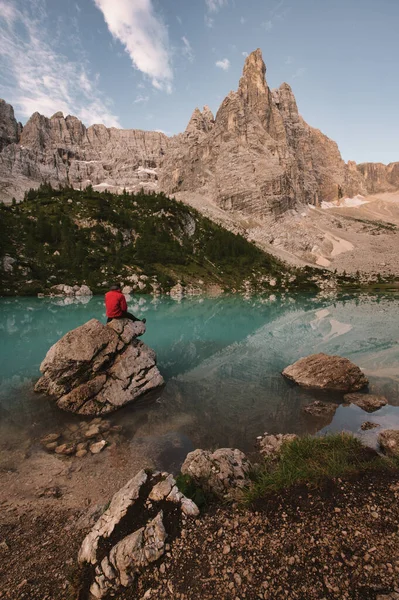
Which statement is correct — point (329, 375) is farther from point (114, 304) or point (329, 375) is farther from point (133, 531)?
point (133, 531)

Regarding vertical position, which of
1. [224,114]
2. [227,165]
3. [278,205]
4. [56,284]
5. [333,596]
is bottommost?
[56,284]

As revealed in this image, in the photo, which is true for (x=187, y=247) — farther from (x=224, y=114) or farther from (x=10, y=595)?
(x=224, y=114)

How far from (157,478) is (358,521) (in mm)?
4770

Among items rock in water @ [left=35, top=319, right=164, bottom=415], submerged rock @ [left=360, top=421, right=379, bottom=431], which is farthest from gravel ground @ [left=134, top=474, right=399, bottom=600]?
rock in water @ [left=35, top=319, right=164, bottom=415]

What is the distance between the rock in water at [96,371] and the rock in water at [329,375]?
922 cm

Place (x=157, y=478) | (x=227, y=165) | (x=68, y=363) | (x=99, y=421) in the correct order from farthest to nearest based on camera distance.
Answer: (x=227, y=165) < (x=68, y=363) < (x=99, y=421) < (x=157, y=478)

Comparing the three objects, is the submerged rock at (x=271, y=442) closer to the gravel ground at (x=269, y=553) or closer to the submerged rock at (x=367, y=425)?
the submerged rock at (x=367, y=425)

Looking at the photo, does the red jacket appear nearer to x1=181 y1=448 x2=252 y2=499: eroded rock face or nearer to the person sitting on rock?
the person sitting on rock

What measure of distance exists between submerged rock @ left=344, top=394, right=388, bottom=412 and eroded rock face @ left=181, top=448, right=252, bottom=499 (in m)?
9.59

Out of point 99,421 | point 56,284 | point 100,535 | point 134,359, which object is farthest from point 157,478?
point 56,284

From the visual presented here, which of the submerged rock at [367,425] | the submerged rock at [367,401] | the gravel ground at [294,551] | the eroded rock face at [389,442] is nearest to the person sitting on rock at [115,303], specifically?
the gravel ground at [294,551]

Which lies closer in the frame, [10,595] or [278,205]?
[10,595]

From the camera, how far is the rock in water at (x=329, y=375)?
18.1 m

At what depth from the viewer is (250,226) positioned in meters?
167
